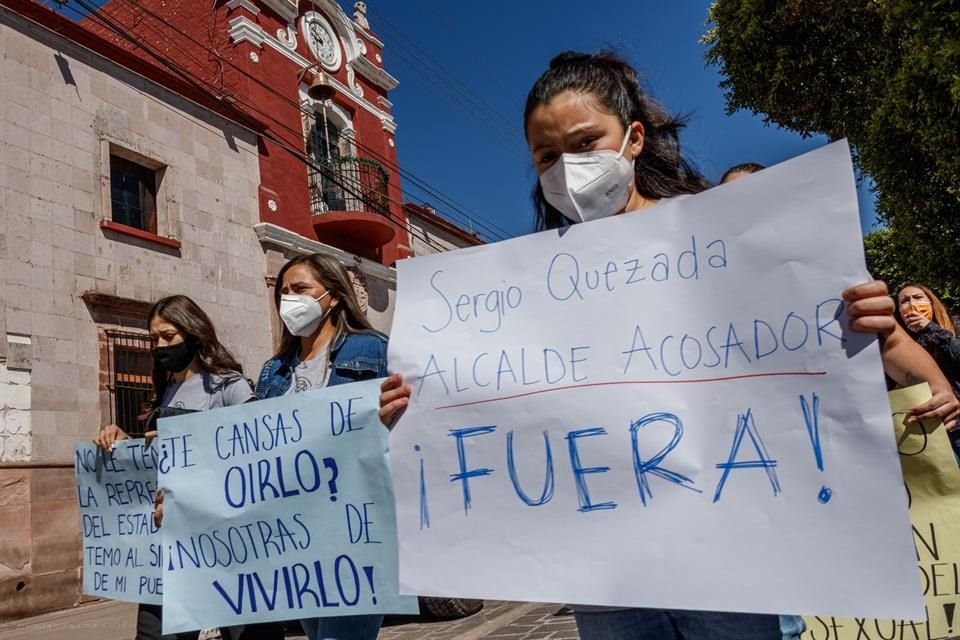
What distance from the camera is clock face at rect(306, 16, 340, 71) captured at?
15227 millimetres

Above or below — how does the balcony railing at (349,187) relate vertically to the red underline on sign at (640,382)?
above

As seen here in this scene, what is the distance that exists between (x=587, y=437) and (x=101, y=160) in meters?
9.96

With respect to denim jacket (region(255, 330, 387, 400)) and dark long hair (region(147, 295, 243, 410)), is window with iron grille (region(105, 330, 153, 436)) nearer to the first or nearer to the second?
dark long hair (region(147, 295, 243, 410))

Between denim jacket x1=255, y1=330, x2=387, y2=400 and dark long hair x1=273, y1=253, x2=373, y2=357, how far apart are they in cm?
8

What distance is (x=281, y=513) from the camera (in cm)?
239

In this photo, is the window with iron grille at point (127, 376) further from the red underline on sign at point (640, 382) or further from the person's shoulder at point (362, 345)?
the red underline on sign at point (640, 382)

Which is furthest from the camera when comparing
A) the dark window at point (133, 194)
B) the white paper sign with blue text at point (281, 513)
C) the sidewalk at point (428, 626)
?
the dark window at point (133, 194)

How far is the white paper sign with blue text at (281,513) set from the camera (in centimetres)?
222

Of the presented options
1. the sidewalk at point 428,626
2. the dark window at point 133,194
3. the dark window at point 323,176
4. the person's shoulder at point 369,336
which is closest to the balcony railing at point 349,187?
the dark window at point 323,176

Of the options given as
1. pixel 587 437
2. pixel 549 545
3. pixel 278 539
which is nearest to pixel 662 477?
pixel 587 437

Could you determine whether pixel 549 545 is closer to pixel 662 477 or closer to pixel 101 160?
pixel 662 477

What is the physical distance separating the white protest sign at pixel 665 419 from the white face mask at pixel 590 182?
8cm

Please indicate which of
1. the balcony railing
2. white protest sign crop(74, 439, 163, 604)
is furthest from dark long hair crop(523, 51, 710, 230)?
the balcony railing

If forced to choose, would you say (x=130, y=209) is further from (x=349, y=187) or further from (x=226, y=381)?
(x=226, y=381)
